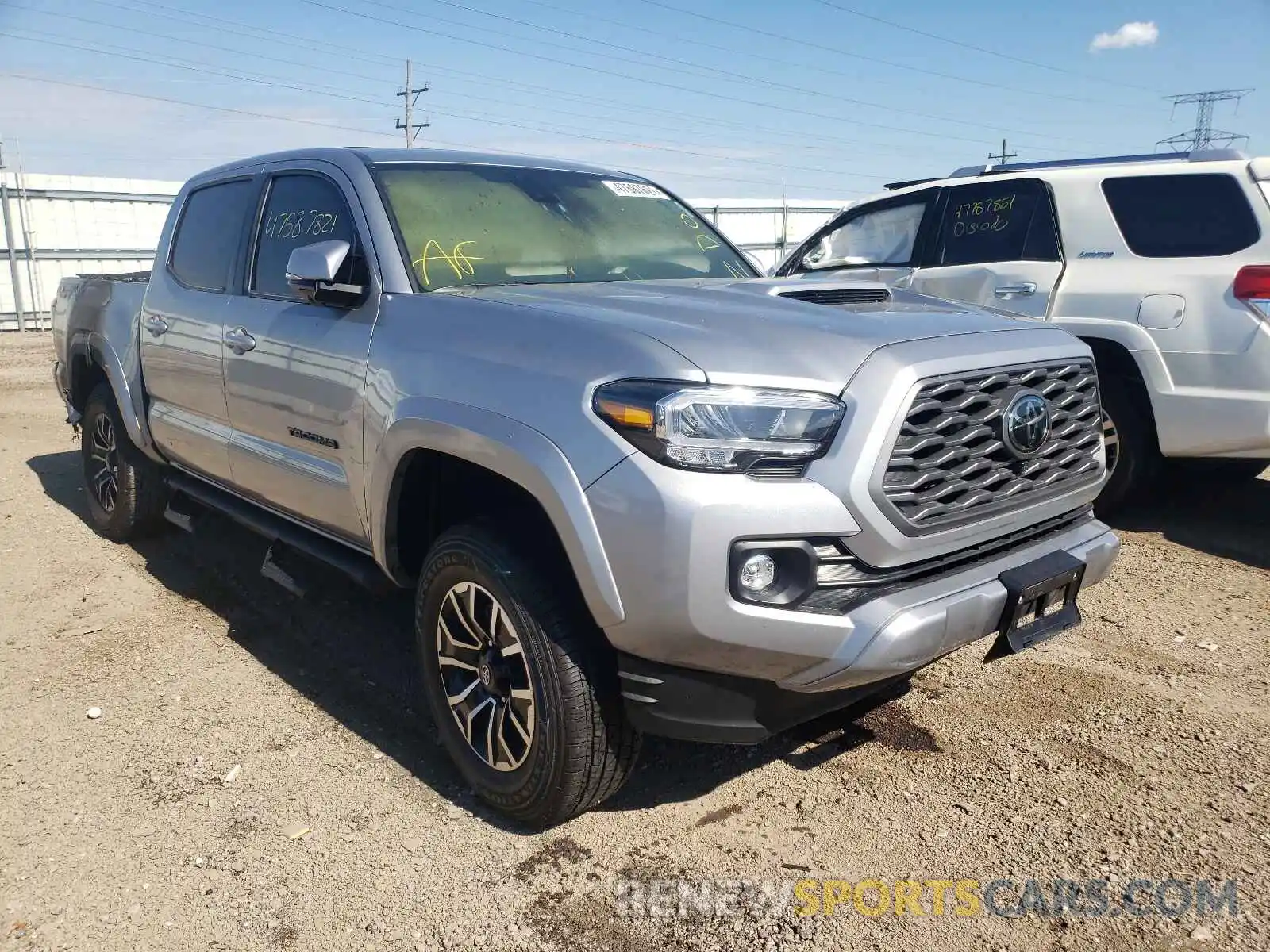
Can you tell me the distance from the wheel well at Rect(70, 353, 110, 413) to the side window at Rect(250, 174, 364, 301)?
214cm

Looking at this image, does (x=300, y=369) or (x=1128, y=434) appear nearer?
(x=300, y=369)

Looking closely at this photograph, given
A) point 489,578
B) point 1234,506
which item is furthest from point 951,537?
point 1234,506

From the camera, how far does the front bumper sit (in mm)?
2275

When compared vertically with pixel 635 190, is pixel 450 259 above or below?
below

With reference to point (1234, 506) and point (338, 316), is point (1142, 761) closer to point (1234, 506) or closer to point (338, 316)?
point (338, 316)

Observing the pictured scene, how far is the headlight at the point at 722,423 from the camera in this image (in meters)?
2.33

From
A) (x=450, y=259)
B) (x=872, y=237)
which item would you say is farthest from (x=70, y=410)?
(x=872, y=237)

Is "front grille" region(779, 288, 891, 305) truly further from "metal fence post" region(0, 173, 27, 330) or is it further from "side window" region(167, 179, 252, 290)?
"metal fence post" region(0, 173, 27, 330)

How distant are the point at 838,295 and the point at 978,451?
0.81 meters

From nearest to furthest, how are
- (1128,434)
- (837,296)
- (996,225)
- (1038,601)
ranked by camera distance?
(1038,601) → (837,296) → (1128,434) → (996,225)

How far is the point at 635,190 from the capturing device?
4297mm

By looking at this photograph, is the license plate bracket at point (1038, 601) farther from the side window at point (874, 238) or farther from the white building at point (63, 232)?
the white building at point (63, 232)

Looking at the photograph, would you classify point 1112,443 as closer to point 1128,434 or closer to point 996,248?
point 1128,434

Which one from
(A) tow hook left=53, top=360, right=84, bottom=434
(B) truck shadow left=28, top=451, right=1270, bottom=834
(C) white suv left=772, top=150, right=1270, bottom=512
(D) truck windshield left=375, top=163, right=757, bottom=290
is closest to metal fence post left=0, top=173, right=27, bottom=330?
(B) truck shadow left=28, top=451, right=1270, bottom=834
